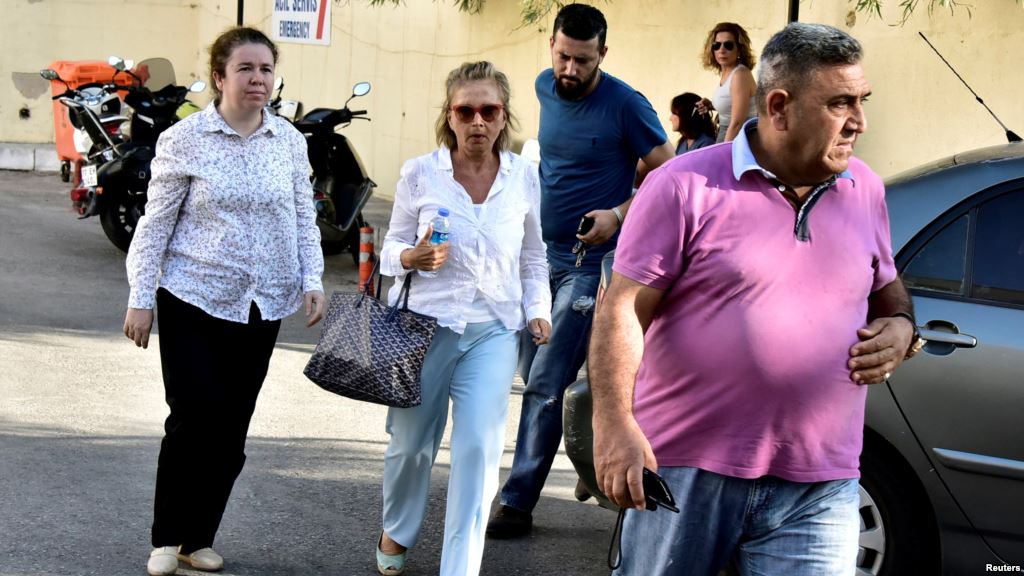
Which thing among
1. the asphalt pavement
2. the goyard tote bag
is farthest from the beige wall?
the goyard tote bag

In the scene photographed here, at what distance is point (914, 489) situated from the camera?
4.74 meters

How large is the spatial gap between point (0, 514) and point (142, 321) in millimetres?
1309

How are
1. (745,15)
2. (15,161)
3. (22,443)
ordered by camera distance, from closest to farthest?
(22,443), (745,15), (15,161)

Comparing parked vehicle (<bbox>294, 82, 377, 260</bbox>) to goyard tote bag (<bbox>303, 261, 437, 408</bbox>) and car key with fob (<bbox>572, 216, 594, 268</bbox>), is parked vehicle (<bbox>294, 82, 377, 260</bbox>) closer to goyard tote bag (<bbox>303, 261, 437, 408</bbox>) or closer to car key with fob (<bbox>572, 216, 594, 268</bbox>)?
car key with fob (<bbox>572, 216, 594, 268</bbox>)

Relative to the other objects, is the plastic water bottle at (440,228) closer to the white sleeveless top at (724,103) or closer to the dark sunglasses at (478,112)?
the dark sunglasses at (478,112)

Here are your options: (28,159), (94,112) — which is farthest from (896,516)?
(28,159)

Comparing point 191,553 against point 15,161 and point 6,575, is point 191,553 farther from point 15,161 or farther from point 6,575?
point 15,161

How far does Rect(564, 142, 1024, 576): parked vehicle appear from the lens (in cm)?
457

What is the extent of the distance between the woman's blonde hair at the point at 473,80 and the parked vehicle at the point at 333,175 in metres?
6.68

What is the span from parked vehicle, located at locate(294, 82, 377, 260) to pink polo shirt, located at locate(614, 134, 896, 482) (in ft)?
28.7

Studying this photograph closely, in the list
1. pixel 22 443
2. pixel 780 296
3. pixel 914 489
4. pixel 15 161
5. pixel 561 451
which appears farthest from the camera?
pixel 15 161

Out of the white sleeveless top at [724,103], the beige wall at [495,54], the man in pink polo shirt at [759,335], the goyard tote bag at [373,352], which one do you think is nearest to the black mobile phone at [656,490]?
the man in pink polo shirt at [759,335]

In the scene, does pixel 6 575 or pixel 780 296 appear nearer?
pixel 780 296

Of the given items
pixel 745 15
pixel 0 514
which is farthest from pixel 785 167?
pixel 745 15
